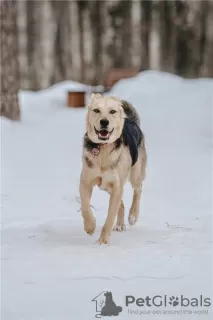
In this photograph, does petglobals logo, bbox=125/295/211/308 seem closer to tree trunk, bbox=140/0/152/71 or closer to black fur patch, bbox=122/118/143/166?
black fur patch, bbox=122/118/143/166

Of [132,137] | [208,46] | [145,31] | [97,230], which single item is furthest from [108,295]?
[145,31]

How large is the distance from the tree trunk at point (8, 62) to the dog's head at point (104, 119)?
672 cm

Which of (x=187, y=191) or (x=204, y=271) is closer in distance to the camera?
(x=204, y=271)

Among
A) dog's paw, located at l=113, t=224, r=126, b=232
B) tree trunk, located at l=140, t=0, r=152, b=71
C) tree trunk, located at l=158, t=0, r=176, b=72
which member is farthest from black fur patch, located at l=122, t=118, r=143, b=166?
tree trunk, located at l=140, t=0, r=152, b=71

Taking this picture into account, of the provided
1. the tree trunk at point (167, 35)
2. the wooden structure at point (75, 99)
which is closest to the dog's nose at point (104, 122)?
the wooden structure at point (75, 99)

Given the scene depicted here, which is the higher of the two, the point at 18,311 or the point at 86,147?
the point at 86,147

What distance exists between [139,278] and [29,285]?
65 cm

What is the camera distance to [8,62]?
10.8 meters

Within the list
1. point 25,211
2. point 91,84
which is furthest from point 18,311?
point 91,84

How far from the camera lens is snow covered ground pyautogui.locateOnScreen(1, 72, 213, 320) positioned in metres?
3.41

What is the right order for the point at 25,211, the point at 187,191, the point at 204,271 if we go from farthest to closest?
the point at 187,191, the point at 25,211, the point at 204,271

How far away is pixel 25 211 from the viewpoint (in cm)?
566

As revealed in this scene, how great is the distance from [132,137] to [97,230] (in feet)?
2.60

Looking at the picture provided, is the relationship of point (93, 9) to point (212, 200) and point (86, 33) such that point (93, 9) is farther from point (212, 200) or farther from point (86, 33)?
point (212, 200)
